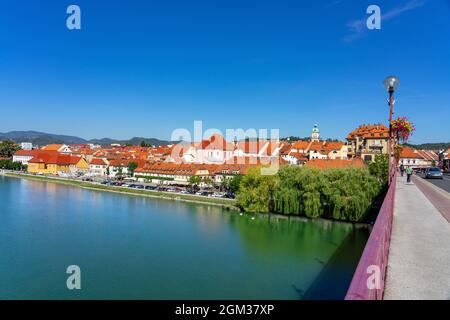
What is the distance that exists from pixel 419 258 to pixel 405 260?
8.8 inches

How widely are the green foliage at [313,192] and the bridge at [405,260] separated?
52.9 ft

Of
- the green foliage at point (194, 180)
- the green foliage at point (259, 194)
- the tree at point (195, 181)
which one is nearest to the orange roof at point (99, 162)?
the tree at point (195, 181)

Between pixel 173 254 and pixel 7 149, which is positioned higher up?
pixel 7 149

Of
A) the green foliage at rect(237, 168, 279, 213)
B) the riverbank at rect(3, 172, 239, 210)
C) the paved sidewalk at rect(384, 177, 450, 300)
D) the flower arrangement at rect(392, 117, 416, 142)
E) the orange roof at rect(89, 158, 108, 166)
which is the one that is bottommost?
the riverbank at rect(3, 172, 239, 210)

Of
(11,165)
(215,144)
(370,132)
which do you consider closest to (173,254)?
(370,132)

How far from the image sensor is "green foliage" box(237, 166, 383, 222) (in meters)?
22.2

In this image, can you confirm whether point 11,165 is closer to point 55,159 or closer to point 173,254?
point 55,159

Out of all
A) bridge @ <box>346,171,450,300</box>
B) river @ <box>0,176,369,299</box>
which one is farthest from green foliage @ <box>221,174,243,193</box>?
bridge @ <box>346,171,450,300</box>

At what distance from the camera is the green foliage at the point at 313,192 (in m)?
22.2

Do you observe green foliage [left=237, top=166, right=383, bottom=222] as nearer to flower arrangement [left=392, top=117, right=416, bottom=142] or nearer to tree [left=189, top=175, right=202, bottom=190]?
flower arrangement [left=392, top=117, right=416, bottom=142]

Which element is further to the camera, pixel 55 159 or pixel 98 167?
pixel 55 159

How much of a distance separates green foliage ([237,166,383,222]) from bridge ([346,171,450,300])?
1614 centimetres

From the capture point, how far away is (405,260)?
391cm

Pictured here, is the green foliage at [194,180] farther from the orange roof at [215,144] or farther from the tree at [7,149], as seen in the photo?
the tree at [7,149]
